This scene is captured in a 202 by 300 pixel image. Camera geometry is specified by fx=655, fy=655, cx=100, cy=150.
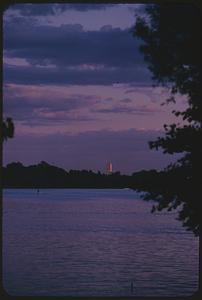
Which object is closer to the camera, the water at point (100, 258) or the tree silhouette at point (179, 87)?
the tree silhouette at point (179, 87)

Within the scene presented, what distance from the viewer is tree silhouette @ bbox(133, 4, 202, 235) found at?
279 centimetres

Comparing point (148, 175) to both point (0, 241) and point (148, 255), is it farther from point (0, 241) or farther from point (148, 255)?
point (148, 255)

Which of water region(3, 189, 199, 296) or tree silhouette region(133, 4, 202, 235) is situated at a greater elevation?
tree silhouette region(133, 4, 202, 235)

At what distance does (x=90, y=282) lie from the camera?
82.7ft

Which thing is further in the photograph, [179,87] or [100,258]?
[100,258]

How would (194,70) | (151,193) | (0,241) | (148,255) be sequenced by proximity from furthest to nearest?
(148,255) < (151,193) < (194,70) < (0,241)

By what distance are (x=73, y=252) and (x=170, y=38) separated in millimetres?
35506

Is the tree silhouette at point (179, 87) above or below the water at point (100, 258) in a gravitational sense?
above

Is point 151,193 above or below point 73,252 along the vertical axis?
above

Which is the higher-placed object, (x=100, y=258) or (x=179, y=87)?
(x=179, y=87)

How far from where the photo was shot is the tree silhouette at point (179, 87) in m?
2.79

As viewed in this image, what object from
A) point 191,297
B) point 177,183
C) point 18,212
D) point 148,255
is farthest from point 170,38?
point 18,212

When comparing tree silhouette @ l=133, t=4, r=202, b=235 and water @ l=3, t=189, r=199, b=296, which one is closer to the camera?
tree silhouette @ l=133, t=4, r=202, b=235

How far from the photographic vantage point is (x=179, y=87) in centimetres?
285
